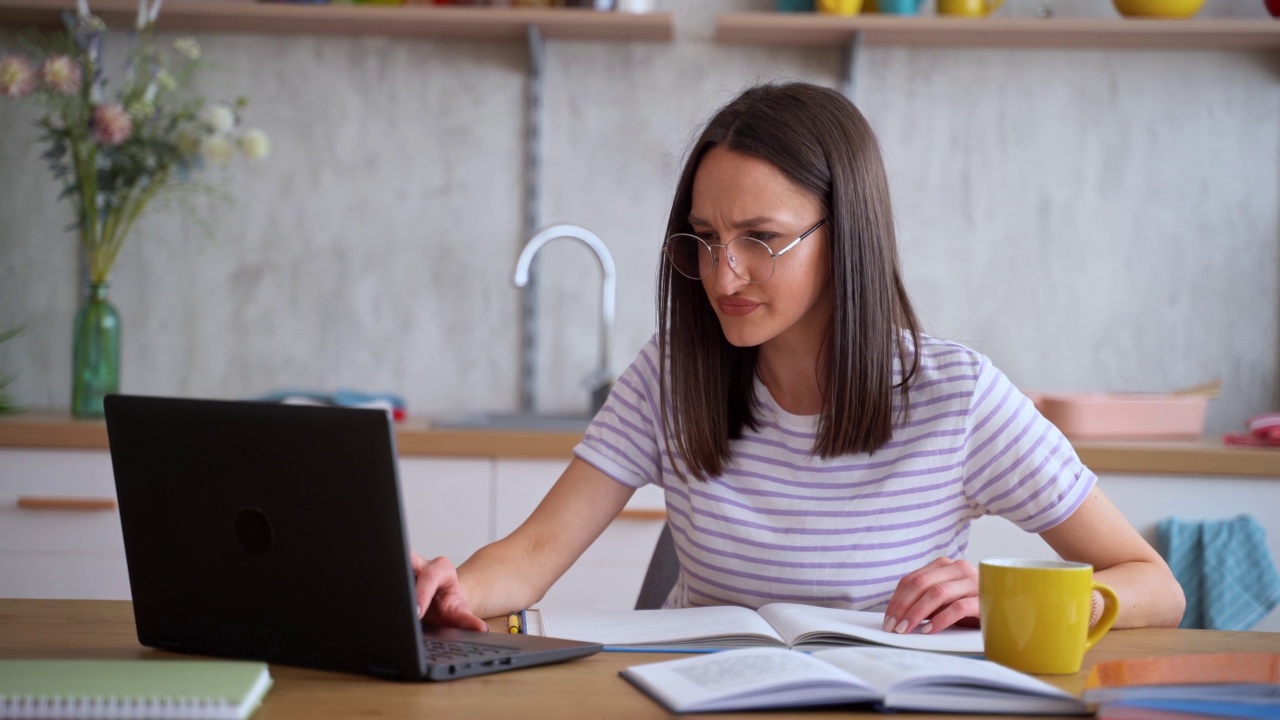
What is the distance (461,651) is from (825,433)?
574 mm

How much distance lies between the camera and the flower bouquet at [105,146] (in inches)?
95.3

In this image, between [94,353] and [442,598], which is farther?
[94,353]

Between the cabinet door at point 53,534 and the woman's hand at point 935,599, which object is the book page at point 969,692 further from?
the cabinet door at point 53,534

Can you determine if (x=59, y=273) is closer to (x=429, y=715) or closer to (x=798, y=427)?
(x=798, y=427)

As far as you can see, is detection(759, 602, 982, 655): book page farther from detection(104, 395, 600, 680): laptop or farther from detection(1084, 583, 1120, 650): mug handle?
detection(104, 395, 600, 680): laptop

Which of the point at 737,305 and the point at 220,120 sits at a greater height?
the point at 220,120

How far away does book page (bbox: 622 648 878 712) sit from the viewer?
0.81m

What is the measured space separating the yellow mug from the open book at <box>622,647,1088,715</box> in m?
2.01

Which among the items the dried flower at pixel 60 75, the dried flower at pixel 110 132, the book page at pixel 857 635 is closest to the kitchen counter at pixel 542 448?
the dried flower at pixel 110 132

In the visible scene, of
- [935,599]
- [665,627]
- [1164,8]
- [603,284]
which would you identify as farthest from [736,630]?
[1164,8]

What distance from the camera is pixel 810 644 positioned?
1.04m

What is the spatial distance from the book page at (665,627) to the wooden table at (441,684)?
52 millimetres

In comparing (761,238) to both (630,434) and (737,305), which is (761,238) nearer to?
(737,305)

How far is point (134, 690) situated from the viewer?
748 millimetres
